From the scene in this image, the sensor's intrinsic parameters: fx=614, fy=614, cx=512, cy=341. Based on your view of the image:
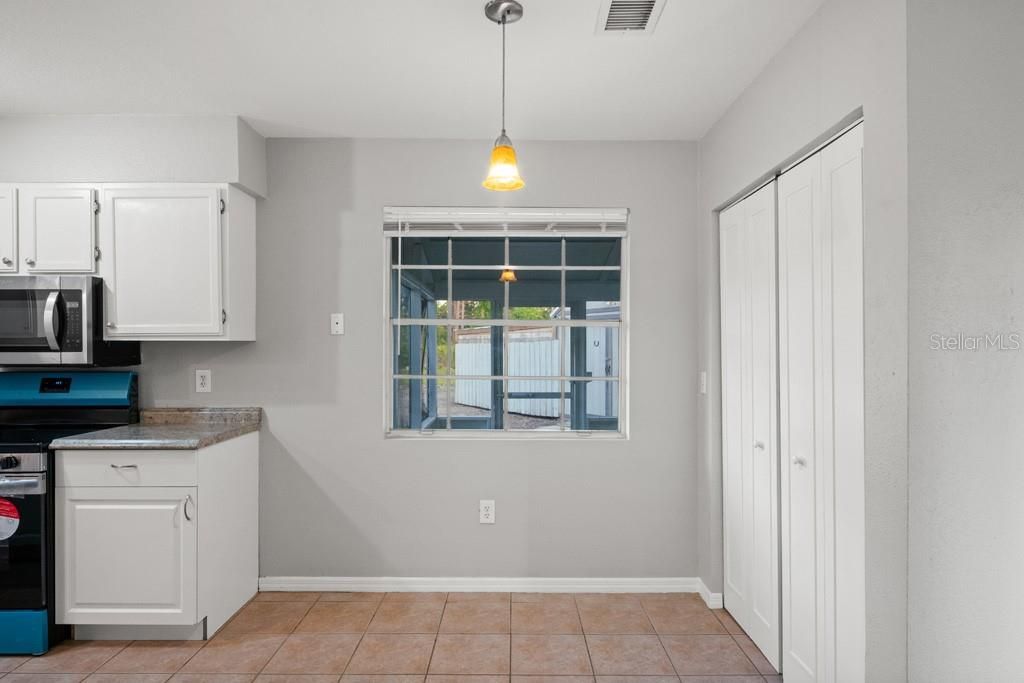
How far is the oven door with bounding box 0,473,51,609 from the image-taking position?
258 centimetres

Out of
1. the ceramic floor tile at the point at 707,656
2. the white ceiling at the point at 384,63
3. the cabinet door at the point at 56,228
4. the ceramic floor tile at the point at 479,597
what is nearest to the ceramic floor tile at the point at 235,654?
the ceramic floor tile at the point at 479,597

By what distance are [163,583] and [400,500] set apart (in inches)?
45.0

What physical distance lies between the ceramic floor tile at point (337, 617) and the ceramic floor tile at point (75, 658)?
30.4 inches

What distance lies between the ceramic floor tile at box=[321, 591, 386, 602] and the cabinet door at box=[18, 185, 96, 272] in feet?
6.63

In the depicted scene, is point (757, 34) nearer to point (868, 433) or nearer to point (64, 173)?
point (868, 433)

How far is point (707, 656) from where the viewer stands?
103 inches

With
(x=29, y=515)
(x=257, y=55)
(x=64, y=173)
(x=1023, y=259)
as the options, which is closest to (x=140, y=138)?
(x=64, y=173)

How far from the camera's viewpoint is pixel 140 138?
9.88ft

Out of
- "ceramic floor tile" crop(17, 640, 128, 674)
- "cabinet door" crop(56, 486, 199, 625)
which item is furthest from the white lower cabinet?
"ceramic floor tile" crop(17, 640, 128, 674)

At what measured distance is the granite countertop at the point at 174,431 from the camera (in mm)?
2646

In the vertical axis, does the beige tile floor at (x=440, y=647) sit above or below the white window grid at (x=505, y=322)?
below

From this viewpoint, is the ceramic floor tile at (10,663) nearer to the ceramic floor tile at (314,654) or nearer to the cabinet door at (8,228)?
the ceramic floor tile at (314,654)

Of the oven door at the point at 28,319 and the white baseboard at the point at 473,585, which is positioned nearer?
the oven door at the point at 28,319

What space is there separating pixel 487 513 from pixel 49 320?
2318mm
